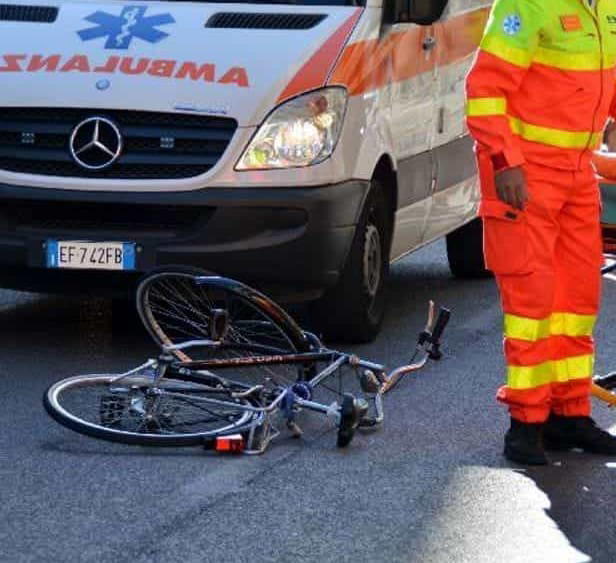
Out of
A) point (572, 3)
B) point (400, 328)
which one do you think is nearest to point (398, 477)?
point (572, 3)

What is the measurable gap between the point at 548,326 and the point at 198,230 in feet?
6.85

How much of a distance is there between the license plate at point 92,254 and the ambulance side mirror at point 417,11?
1624 mm

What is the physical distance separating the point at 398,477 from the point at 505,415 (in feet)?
3.84

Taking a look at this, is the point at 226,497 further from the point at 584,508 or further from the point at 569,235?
the point at 569,235

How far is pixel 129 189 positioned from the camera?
8.56 meters

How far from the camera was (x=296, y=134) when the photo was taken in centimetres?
859

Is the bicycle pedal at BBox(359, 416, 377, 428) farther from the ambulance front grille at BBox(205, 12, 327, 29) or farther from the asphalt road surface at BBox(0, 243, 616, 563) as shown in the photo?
the ambulance front grille at BBox(205, 12, 327, 29)

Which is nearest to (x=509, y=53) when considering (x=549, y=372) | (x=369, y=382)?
(x=549, y=372)

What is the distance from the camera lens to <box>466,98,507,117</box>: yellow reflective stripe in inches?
262

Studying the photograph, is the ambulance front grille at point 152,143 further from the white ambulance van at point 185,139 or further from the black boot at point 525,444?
the black boot at point 525,444

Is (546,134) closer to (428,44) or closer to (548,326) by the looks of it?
(548,326)

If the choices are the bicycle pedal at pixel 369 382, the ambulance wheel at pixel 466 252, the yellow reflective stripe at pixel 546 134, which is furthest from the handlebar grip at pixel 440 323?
the ambulance wheel at pixel 466 252

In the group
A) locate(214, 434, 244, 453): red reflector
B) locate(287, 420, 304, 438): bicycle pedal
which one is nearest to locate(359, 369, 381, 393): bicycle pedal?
locate(287, 420, 304, 438): bicycle pedal

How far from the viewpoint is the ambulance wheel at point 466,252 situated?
464 inches
